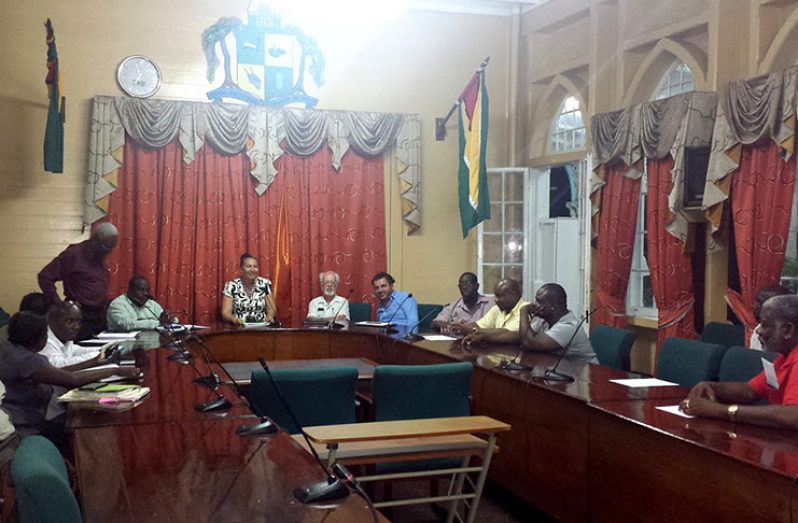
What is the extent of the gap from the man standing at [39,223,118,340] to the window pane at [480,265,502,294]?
12.3 feet

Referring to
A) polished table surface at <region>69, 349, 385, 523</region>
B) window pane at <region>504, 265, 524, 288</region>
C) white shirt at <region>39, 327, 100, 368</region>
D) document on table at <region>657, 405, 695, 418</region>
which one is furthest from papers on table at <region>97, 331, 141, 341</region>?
window pane at <region>504, 265, 524, 288</region>

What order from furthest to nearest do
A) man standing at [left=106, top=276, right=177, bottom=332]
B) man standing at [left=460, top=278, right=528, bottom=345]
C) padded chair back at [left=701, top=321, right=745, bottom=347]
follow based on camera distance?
man standing at [left=106, top=276, right=177, bottom=332] → padded chair back at [left=701, top=321, right=745, bottom=347] → man standing at [left=460, top=278, right=528, bottom=345]

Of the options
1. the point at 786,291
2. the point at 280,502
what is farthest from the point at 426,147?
the point at 280,502

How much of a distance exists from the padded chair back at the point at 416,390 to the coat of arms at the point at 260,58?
4.85 metres

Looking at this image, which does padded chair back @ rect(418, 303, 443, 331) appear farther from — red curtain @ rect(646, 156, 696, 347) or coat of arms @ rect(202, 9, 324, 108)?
coat of arms @ rect(202, 9, 324, 108)

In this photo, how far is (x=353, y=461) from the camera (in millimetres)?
3174

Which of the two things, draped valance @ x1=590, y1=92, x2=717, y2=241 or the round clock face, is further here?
the round clock face

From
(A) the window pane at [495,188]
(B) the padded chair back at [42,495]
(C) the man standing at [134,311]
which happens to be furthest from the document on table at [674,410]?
(A) the window pane at [495,188]

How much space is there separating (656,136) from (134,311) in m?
4.24

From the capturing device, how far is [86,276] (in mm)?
6230

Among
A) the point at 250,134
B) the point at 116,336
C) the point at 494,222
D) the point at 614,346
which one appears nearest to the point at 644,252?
the point at 494,222

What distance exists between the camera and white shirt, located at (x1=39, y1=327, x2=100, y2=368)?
4.25 metres

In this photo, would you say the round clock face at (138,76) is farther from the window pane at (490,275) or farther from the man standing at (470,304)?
the window pane at (490,275)

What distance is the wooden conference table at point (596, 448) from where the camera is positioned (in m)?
2.49
